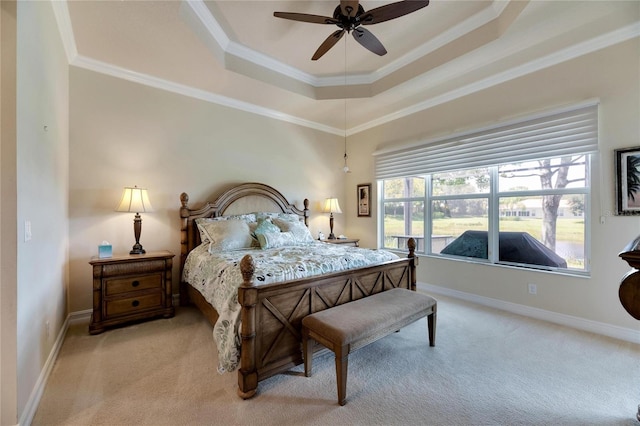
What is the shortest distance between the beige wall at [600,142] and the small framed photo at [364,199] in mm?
1804

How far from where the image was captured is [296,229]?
3.75 meters

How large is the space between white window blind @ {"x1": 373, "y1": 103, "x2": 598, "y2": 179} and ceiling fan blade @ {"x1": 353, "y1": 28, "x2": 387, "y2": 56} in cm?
186

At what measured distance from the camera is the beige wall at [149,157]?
9.74 feet

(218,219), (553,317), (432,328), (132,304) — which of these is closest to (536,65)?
(553,317)

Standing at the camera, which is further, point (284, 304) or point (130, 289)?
point (130, 289)

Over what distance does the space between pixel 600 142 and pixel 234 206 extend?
439 centimetres

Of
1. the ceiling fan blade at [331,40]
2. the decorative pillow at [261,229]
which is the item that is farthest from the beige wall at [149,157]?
the ceiling fan blade at [331,40]

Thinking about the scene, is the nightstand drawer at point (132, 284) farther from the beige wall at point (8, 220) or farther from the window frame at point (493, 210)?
the window frame at point (493, 210)

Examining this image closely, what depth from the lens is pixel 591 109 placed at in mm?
2721

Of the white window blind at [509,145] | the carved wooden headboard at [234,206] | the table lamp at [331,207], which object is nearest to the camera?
the white window blind at [509,145]

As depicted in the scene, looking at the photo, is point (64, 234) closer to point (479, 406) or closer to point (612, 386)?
point (479, 406)

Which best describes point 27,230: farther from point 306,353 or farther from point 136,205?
point 306,353

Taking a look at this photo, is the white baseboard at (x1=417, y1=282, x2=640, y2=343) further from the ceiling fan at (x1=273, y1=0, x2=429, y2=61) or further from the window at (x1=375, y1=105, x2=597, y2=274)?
the ceiling fan at (x1=273, y1=0, x2=429, y2=61)

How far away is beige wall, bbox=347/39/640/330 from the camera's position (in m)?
2.55
